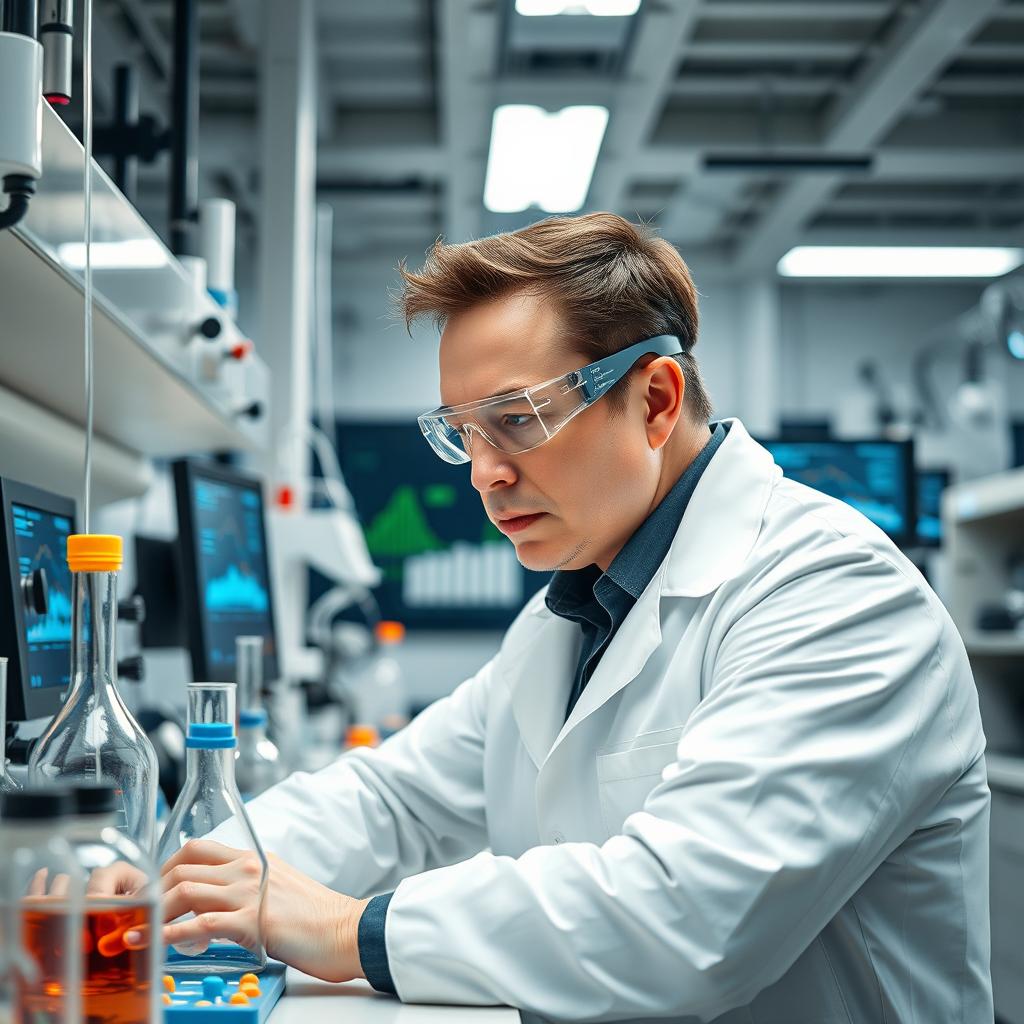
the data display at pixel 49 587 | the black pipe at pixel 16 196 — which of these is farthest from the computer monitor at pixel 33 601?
the black pipe at pixel 16 196

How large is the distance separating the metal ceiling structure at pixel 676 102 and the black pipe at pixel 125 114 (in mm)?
Answer: 1264

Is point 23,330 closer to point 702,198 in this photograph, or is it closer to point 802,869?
point 802,869

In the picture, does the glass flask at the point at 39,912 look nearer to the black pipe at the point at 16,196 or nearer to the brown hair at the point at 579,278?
the black pipe at the point at 16,196

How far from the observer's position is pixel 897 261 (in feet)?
18.4

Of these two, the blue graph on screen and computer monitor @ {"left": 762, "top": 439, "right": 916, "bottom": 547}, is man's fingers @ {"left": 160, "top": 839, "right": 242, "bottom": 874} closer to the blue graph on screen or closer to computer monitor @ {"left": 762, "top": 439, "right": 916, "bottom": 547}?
the blue graph on screen

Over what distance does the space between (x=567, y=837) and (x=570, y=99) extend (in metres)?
3.68

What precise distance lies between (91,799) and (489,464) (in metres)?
0.71

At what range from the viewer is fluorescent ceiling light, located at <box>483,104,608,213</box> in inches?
143

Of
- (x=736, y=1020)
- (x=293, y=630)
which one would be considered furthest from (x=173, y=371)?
(x=293, y=630)

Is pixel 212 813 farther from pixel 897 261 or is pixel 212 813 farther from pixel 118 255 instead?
pixel 897 261

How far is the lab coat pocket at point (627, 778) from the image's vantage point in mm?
1123

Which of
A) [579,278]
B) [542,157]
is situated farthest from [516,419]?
[542,157]

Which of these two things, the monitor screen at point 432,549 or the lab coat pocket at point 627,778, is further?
the monitor screen at point 432,549

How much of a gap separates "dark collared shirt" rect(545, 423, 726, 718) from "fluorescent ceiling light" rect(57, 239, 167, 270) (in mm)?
619
